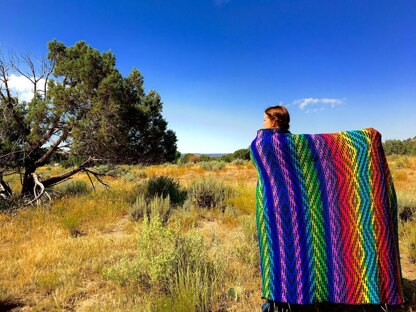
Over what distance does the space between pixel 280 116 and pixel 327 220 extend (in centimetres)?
101

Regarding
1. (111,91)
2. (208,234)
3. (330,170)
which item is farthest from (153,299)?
(111,91)

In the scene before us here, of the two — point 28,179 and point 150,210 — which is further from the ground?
point 28,179

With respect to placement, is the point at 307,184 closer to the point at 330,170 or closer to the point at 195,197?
the point at 330,170

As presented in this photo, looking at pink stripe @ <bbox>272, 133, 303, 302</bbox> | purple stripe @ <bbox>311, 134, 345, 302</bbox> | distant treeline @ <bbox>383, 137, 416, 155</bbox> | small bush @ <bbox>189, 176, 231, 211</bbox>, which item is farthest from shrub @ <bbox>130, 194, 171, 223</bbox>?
distant treeline @ <bbox>383, 137, 416, 155</bbox>

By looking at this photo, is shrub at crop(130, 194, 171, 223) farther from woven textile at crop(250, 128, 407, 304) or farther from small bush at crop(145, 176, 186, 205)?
woven textile at crop(250, 128, 407, 304)

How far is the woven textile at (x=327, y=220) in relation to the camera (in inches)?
93.2

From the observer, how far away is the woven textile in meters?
2.37

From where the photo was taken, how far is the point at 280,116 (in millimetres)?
2723

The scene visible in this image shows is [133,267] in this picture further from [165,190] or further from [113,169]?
[113,169]

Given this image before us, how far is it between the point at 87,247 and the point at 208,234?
2067 millimetres

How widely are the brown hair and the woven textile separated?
0.24 meters

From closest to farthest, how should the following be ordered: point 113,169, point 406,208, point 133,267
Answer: point 133,267
point 406,208
point 113,169

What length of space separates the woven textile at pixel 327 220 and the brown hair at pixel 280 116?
0.77 ft

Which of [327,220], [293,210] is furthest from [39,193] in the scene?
[327,220]
